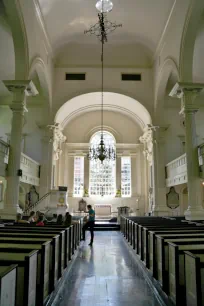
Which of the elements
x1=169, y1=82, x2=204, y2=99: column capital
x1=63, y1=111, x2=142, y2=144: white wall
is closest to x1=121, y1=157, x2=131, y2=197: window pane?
x1=63, y1=111, x2=142, y2=144: white wall

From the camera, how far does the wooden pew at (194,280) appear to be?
257cm

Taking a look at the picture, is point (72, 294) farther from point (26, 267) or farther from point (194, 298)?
point (194, 298)

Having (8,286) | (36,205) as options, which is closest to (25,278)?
(8,286)

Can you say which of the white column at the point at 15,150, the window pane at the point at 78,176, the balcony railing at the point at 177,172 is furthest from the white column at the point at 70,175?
the white column at the point at 15,150

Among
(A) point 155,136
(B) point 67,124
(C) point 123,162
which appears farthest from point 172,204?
(B) point 67,124

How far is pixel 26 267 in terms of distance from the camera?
8.50ft

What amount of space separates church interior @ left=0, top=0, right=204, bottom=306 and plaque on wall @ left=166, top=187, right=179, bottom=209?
0.07 meters

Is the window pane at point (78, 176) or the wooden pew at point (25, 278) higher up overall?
the window pane at point (78, 176)

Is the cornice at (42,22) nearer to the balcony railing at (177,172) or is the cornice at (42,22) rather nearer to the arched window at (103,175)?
the arched window at (103,175)

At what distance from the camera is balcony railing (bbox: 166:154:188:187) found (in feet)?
37.2

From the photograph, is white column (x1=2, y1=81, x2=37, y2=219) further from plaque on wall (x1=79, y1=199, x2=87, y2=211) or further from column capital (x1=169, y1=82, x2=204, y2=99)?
plaque on wall (x1=79, y1=199, x2=87, y2=211)

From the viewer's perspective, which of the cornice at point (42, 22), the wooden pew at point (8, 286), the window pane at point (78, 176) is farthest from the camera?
the window pane at point (78, 176)

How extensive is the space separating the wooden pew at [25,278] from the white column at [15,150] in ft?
21.2

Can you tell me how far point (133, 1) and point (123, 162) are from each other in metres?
11.1
